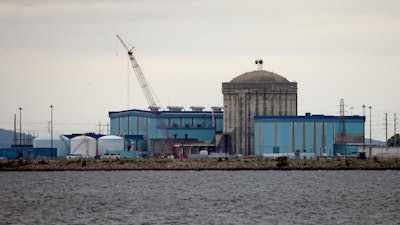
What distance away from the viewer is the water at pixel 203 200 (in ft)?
234

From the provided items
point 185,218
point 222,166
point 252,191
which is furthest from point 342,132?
point 185,218

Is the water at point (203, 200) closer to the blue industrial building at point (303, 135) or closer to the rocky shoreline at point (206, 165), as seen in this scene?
the rocky shoreline at point (206, 165)

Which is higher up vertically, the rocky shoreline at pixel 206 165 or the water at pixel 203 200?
the rocky shoreline at pixel 206 165

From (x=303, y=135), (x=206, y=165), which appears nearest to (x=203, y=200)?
(x=206, y=165)

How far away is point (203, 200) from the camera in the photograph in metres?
87.8

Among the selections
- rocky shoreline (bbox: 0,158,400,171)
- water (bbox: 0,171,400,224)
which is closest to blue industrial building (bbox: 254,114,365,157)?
rocky shoreline (bbox: 0,158,400,171)

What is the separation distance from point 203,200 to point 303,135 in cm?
10754

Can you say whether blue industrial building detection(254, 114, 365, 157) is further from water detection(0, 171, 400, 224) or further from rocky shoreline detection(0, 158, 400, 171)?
water detection(0, 171, 400, 224)

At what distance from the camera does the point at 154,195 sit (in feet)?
Result: 311

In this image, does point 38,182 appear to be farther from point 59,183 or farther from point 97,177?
point 97,177

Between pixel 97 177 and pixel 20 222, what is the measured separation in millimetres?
62075

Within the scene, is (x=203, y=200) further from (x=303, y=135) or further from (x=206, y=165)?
(x=303, y=135)

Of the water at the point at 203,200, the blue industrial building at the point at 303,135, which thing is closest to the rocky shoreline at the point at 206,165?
the water at the point at 203,200

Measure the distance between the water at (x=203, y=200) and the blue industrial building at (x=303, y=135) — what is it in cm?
6201
